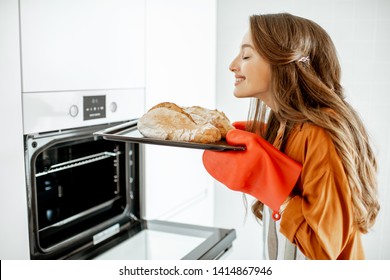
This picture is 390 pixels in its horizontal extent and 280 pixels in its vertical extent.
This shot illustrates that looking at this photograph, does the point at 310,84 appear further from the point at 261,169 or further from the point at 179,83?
the point at 179,83

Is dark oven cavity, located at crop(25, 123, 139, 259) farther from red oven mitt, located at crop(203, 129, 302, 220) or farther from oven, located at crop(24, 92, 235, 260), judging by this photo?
red oven mitt, located at crop(203, 129, 302, 220)

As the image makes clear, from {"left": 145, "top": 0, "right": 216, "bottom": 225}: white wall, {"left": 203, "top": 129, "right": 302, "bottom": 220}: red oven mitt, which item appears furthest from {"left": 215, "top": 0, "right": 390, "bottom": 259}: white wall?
{"left": 203, "top": 129, "right": 302, "bottom": 220}: red oven mitt

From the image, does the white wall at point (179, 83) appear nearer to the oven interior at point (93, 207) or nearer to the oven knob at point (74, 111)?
the oven interior at point (93, 207)

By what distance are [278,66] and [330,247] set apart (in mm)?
341

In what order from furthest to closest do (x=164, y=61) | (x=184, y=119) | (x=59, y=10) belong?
(x=164, y=61) < (x=59, y=10) < (x=184, y=119)

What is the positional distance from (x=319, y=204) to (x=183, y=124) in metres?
0.31

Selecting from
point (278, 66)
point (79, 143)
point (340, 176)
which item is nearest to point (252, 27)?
point (278, 66)

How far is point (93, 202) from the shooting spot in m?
1.30

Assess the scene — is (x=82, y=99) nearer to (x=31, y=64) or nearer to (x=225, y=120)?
(x=31, y=64)

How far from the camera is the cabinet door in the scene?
99 centimetres

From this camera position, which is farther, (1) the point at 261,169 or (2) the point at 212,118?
(2) the point at 212,118

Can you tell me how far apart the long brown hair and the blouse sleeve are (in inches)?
0.9

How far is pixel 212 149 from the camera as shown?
0.81 metres

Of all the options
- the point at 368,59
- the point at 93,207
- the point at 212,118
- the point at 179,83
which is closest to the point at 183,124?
the point at 212,118
